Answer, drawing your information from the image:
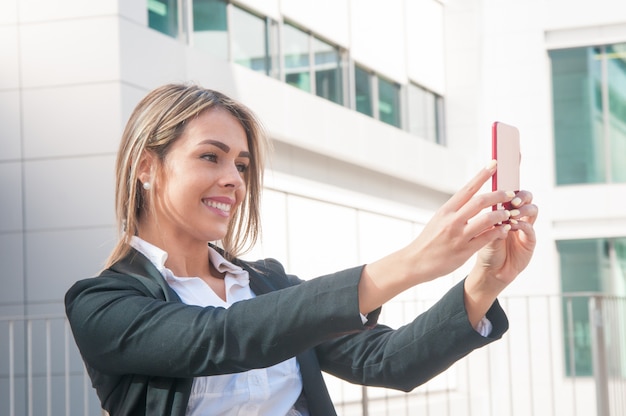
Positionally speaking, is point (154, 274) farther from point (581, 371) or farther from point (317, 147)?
point (317, 147)

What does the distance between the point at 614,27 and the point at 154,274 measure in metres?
17.3

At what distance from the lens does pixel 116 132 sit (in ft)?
36.4

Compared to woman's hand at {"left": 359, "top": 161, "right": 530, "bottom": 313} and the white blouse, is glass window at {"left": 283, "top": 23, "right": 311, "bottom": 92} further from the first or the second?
woman's hand at {"left": 359, "top": 161, "right": 530, "bottom": 313}

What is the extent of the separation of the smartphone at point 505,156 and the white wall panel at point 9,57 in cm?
981

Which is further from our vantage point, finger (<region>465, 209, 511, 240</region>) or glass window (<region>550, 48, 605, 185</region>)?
glass window (<region>550, 48, 605, 185</region>)

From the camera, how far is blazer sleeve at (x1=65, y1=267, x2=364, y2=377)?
193 centimetres

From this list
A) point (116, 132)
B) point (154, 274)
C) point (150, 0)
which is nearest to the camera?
point (154, 274)

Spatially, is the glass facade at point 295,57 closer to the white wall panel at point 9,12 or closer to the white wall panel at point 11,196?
the white wall panel at point 9,12

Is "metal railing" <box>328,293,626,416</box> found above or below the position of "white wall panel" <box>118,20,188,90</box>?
below

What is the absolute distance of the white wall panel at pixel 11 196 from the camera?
11375 millimetres

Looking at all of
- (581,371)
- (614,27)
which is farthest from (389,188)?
(581,371)

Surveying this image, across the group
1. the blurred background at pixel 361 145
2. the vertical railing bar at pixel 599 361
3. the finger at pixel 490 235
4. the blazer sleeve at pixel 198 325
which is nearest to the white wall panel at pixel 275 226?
the blurred background at pixel 361 145

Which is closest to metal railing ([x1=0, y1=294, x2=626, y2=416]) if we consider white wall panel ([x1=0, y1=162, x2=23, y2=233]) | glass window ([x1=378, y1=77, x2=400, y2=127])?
white wall panel ([x1=0, y1=162, x2=23, y2=233])

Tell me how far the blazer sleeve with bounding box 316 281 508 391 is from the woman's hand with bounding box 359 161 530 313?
0.47m
